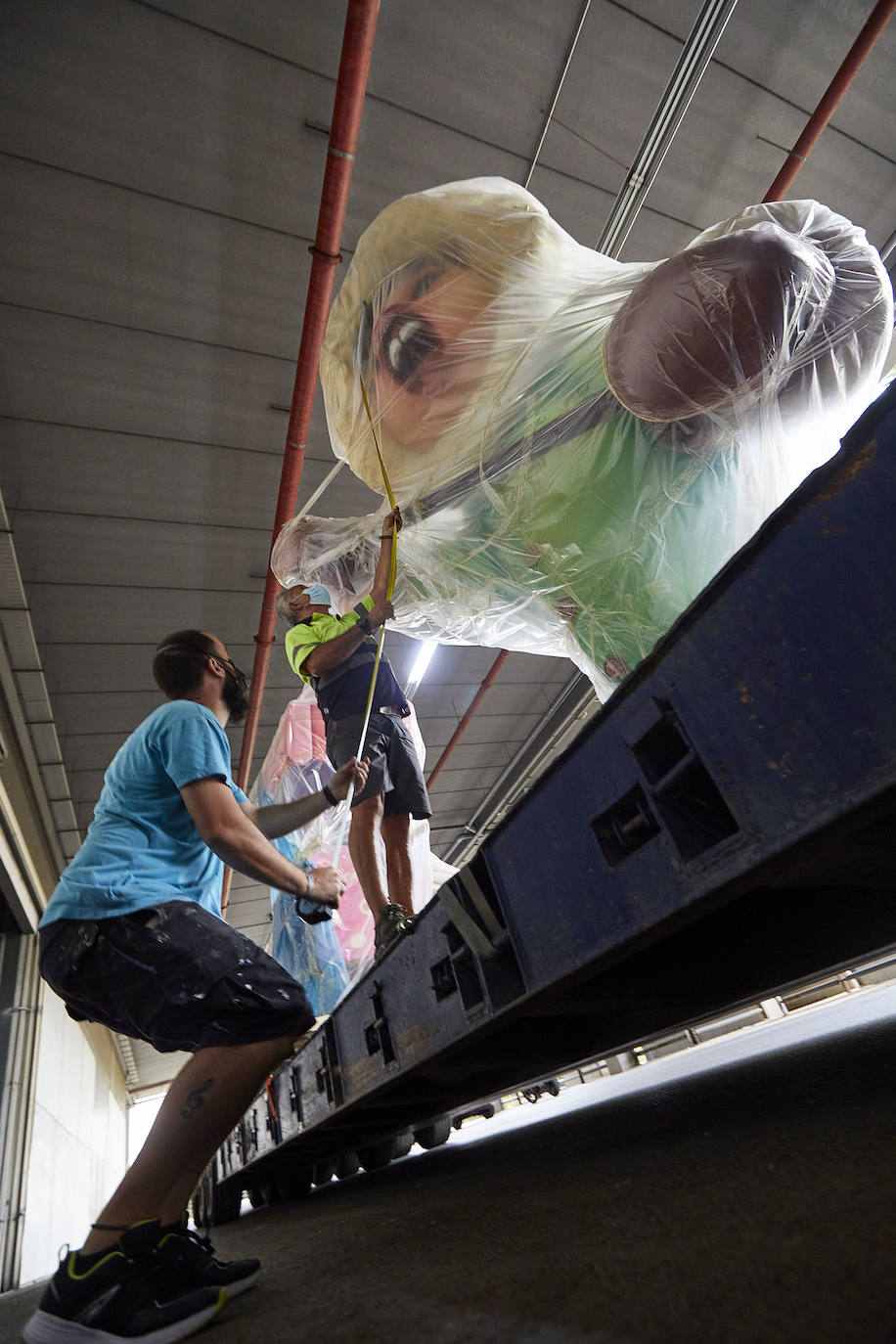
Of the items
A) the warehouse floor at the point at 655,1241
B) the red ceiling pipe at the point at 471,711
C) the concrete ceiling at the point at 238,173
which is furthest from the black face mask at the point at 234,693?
the red ceiling pipe at the point at 471,711

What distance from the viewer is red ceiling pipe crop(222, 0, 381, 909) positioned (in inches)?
109

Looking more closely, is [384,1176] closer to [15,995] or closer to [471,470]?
[471,470]

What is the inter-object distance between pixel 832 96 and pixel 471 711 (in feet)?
19.5

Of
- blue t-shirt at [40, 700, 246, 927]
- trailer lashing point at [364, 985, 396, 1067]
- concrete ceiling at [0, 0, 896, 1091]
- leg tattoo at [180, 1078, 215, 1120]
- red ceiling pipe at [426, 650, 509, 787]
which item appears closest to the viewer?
leg tattoo at [180, 1078, 215, 1120]

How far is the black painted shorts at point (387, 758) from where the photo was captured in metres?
2.73

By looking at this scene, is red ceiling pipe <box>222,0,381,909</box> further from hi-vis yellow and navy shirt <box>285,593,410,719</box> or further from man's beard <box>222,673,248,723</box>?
man's beard <box>222,673,248,723</box>

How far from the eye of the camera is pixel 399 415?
190 centimetres

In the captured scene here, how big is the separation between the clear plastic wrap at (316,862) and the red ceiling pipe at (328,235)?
90 cm

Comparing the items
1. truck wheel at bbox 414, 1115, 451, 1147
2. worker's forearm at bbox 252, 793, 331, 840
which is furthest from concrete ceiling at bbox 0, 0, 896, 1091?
truck wheel at bbox 414, 1115, 451, 1147

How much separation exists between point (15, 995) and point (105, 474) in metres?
4.23

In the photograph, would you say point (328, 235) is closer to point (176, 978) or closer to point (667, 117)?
point (667, 117)

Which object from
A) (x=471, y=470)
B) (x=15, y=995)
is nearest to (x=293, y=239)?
(x=471, y=470)

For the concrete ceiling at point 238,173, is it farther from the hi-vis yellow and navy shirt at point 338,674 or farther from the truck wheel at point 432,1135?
the truck wheel at point 432,1135

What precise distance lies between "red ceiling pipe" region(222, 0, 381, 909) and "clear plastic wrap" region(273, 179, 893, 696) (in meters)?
1.31
